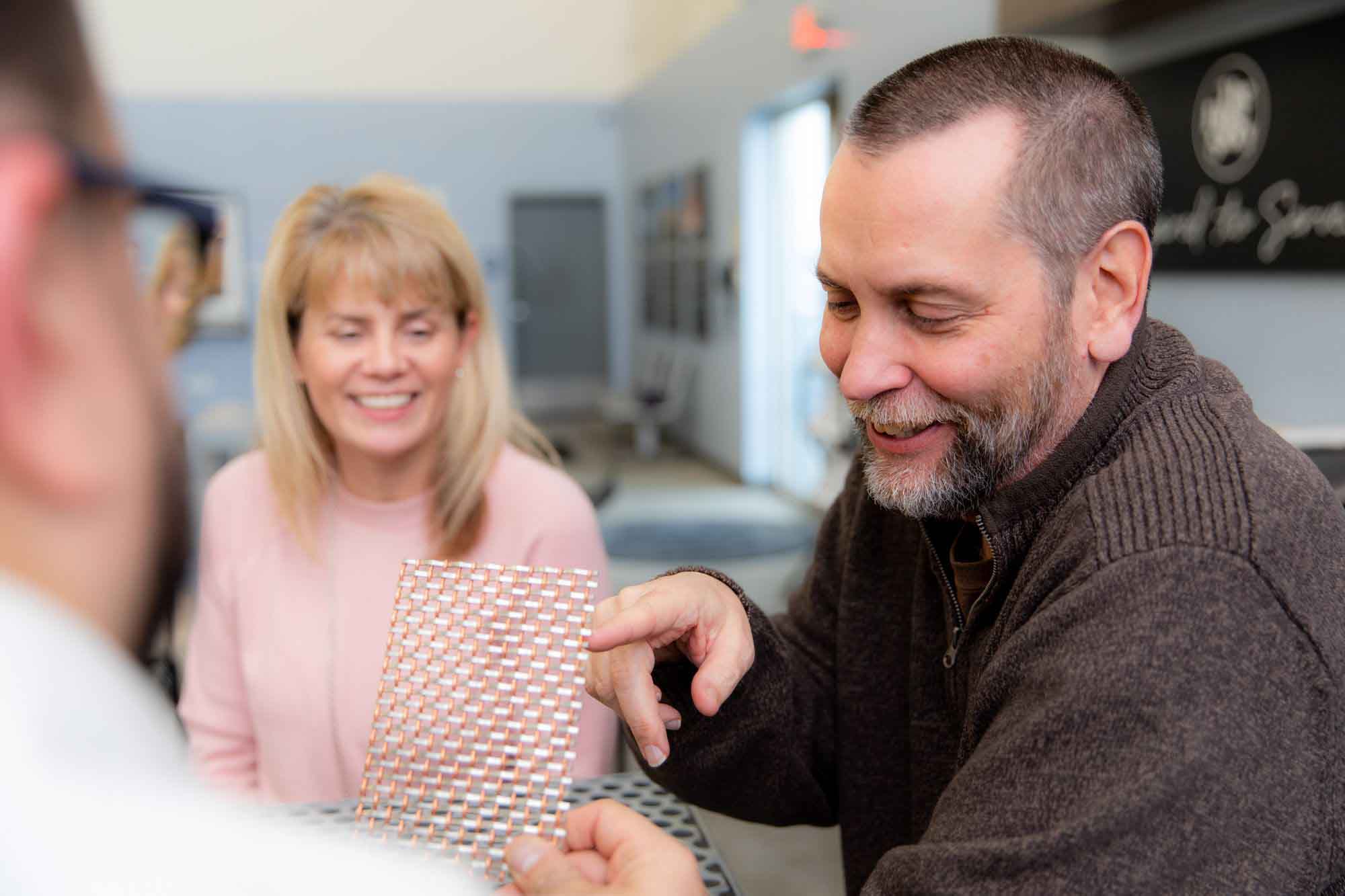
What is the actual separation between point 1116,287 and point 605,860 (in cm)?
69

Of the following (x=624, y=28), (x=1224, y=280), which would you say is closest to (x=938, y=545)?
(x=1224, y=280)

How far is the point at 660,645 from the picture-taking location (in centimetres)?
112

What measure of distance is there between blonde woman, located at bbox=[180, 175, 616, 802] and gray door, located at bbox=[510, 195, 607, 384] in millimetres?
10520

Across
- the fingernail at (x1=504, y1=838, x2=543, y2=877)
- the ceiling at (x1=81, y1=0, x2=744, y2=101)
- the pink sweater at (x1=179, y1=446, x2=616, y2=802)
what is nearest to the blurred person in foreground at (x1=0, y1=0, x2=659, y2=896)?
the fingernail at (x1=504, y1=838, x2=543, y2=877)

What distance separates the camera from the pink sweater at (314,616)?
1727 mm

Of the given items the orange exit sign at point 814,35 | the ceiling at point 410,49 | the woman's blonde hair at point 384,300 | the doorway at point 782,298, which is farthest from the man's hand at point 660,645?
the ceiling at point 410,49

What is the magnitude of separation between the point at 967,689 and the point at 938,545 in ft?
0.51

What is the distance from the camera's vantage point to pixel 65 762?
31 centimetres

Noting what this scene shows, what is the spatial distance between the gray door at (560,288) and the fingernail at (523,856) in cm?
1177

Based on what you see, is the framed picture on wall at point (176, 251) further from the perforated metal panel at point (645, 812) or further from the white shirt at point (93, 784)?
the perforated metal panel at point (645, 812)

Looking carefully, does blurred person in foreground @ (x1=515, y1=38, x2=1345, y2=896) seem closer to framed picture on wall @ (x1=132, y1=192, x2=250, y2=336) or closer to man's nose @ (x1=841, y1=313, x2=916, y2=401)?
man's nose @ (x1=841, y1=313, x2=916, y2=401)

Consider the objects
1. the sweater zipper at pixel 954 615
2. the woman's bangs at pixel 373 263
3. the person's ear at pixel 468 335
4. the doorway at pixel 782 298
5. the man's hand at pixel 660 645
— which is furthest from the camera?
the doorway at pixel 782 298

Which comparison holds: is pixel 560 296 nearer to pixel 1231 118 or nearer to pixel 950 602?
pixel 1231 118

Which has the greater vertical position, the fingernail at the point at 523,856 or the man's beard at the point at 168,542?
the man's beard at the point at 168,542
